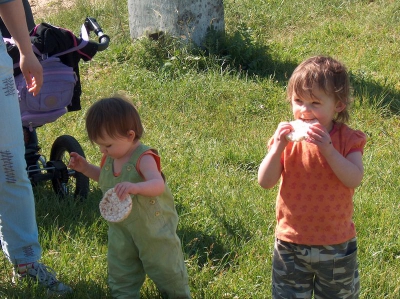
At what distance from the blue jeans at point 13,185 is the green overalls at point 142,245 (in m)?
0.52

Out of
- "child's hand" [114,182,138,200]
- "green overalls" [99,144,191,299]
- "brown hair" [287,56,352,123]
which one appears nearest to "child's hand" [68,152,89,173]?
"green overalls" [99,144,191,299]

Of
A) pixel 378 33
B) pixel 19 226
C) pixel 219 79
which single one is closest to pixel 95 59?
pixel 219 79

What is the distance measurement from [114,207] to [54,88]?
161 cm

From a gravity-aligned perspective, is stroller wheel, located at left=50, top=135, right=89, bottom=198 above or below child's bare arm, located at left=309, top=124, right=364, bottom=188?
below

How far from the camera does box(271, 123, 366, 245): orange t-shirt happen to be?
9.20 feet

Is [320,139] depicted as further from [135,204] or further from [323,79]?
[135,204]

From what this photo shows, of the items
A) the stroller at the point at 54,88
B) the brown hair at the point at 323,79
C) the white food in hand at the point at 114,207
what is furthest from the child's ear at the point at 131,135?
the stroller at the point at 54,88

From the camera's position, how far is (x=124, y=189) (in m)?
2.88

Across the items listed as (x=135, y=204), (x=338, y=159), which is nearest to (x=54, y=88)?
(x=135, y=204)

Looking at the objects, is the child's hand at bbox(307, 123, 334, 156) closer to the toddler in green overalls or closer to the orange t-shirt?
the orange t-shirt

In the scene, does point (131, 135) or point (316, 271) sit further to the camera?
point (131, 135)

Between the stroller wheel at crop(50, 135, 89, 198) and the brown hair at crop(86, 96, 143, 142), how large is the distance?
1672 millimetres

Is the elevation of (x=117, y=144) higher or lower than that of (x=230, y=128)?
higher

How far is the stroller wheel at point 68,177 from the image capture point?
187 inches
